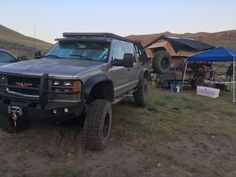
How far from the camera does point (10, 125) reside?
5754 millimetres

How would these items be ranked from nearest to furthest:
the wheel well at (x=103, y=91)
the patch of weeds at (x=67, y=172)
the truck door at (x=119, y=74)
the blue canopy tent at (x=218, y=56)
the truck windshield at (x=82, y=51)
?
1. the patch of weeds at (x=67, y=172)
2. the wheel well at (x=103, y=91)
3. the truck windshield at (x=82, y=51)
4. the truck door at (x=119, y=74)
5. the blue canopy tent at (x=218, y=56)

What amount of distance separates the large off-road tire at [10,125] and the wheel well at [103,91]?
1.49 metres

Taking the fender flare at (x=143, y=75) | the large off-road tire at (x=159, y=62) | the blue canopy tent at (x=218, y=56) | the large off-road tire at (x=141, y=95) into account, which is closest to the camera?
the fender flare at (x=143, y=75)

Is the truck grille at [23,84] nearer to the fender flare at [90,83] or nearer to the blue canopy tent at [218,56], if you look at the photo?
the fender flare at [90,83]

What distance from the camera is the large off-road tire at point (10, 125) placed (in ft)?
18.5

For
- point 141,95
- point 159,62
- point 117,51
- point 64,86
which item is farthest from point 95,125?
point 159,62

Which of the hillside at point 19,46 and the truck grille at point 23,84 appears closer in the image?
the truck grille at point 23,84

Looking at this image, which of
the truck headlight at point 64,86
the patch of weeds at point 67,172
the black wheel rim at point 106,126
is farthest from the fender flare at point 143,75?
the patch of weeds at point 67,172

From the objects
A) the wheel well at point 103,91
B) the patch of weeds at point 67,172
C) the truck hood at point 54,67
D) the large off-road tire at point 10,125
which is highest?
the truck hood at point 54,67

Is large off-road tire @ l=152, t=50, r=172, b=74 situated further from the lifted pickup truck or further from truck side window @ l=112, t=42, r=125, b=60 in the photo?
the lifted pickup truck

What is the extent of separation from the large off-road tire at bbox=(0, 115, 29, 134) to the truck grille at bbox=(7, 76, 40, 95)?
0.83 meters

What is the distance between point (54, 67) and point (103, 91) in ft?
3.35

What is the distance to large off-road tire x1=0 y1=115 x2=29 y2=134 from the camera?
564 centimetres

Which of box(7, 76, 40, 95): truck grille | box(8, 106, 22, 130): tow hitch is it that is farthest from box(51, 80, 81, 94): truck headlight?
box(8, 106, 22, 130): tow hitch
